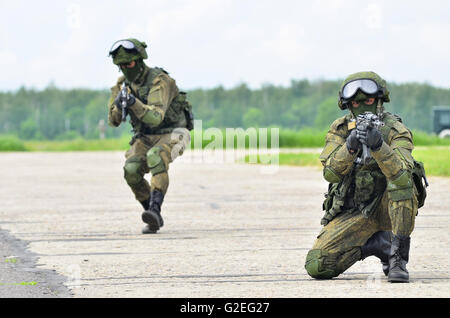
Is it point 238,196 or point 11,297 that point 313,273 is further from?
point 238,196

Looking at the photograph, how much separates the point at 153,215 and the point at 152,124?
0.93 m

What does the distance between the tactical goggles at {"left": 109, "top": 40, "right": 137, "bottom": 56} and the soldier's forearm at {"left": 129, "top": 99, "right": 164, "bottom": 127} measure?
52cm

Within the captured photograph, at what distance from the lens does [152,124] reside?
10.7 meters

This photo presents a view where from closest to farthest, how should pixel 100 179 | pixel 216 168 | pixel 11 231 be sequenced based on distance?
pixel 11 231, pixel 100 179, pixel 216 168

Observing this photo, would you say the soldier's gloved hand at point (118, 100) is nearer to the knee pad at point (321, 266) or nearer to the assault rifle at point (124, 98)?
the assault rifle at point (124, 98)

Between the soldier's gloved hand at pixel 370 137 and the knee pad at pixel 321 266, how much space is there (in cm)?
90

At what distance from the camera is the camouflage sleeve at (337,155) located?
281 inches

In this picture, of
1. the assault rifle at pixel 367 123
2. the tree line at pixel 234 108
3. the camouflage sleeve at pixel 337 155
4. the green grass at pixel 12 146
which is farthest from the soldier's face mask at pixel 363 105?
the tree line at pixel 234 108

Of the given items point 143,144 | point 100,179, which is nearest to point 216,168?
point 100,179

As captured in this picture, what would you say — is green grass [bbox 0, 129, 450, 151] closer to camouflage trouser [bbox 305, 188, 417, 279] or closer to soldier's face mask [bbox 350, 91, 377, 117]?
camouflage trouser [bbox 305, 188, 417, 279]

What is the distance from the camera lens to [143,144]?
36.5ft

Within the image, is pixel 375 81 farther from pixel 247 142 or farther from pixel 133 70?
pixel 247 142
